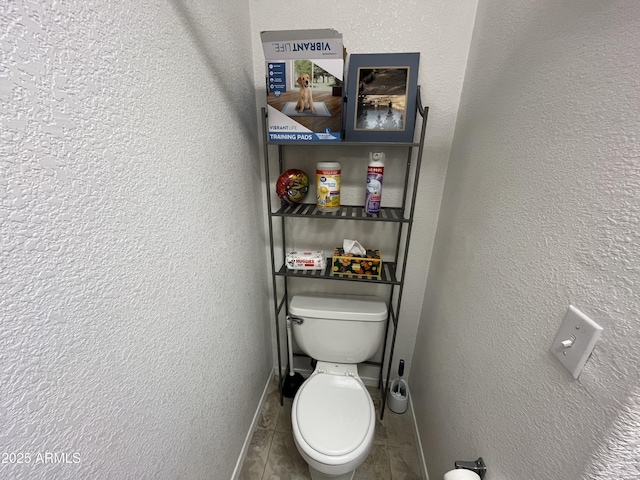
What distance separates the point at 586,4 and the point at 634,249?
485 millimetres

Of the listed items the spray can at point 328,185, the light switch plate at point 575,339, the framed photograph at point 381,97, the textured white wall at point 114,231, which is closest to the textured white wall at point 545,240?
the light switch plate at point 575,339

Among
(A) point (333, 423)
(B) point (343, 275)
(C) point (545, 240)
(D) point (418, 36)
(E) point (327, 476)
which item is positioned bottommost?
(E) point (327, 476)

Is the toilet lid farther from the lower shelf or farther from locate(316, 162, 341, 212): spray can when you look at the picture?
locate(316, 162, 341, 212): spray can

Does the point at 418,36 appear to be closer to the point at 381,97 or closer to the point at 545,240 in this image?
the point at 381,97

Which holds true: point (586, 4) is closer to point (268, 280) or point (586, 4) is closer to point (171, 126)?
point (171, 126)

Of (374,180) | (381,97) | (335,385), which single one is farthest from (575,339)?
(335,385)

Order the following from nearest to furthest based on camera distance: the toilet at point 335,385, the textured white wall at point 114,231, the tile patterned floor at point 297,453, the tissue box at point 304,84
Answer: the textured white wall at point 114,231 < the tissue box at point 304,84 < the toilet at point 335,385 < the tile patterned floor at point 297,453

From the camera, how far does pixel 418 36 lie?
3.24 ft

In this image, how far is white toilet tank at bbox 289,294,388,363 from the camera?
4.10 feet

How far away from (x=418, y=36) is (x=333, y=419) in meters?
1.53

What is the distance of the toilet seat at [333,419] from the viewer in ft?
3.11

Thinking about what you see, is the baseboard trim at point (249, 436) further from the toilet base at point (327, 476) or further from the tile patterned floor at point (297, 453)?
the toilet base at point (327, 476)

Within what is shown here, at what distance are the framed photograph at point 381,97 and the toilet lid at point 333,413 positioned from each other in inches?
42.2

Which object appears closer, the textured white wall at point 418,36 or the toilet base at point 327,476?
the textured white wall at point 418,36
